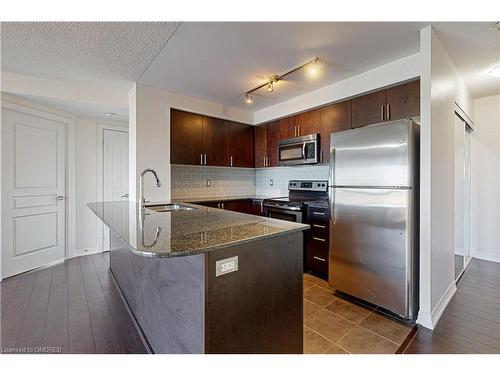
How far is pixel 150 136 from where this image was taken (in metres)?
3.15

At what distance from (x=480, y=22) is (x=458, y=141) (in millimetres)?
1425

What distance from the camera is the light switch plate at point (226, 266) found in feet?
3.54

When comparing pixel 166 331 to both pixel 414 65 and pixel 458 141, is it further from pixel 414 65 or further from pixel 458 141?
pixel 458 141

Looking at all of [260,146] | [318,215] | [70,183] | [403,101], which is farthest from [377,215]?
[70,183]

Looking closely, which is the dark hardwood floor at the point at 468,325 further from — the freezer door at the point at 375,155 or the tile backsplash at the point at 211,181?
the tile backsplash at the point at 211,181

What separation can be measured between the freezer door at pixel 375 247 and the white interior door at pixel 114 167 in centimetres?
358

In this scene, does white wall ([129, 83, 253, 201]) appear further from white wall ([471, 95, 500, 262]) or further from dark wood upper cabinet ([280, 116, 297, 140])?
white wall ([471, 95, 500, 262])

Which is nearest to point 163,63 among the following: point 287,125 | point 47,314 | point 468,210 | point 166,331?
point 287,125

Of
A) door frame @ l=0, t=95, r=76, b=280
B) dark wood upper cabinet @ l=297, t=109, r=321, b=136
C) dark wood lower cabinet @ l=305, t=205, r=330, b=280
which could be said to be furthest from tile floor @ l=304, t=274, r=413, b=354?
door frame @ l=0, t=95, r=76, b=280

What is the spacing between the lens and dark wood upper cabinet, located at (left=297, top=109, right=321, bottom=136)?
3.34 meters

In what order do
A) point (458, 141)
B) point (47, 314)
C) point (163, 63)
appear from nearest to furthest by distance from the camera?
1. point (47, 314)
2. point (163, 63)
3. point (458, 141)

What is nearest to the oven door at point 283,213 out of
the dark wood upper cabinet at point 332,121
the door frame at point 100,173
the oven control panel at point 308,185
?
the oven control panel at point 308,185

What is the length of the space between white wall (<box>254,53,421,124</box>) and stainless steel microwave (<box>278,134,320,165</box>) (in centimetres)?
43

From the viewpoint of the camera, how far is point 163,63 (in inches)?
101
